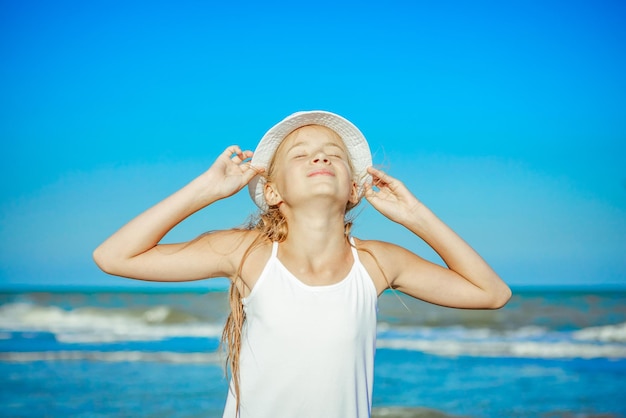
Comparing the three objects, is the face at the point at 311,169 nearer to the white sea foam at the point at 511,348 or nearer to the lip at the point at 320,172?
the lip at the point at 320,172

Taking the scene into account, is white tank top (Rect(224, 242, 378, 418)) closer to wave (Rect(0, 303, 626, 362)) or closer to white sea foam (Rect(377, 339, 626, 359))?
wave (Rect(0, 303, 626, 362))

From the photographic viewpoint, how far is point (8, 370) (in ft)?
32.0

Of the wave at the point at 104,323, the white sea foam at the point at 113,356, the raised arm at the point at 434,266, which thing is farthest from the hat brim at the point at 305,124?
the wave at the point at 104,323

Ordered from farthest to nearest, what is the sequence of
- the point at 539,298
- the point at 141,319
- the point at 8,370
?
the point at 539,298, the point at 141,319, the point at 8,370

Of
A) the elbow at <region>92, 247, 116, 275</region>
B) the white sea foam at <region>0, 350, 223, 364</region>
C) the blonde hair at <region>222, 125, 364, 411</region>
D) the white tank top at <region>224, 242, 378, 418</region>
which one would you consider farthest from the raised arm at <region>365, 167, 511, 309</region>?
the white sea foam at <region>0, 350, 223, 364</region>

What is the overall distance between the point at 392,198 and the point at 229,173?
2.93 feet

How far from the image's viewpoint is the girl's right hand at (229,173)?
2.98m

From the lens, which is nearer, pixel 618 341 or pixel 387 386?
pixel 387 386

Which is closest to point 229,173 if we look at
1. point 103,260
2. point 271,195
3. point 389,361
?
point 271,195

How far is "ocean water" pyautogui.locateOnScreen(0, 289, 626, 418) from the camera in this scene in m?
7.61

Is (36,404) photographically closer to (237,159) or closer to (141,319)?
(237,159)

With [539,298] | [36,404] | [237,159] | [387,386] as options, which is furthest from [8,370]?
[539,298]

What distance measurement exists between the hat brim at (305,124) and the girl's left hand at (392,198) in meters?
0.10

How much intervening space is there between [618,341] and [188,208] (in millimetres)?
14306
